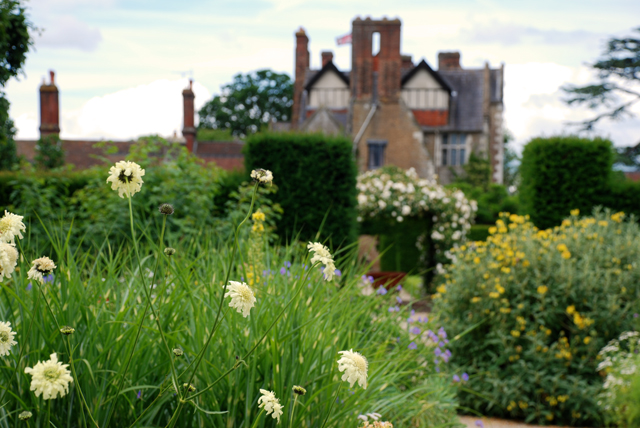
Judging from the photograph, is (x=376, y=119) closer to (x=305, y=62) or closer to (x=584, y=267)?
(x=305, y=62)

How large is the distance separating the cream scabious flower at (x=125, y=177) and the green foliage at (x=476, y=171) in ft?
89.5

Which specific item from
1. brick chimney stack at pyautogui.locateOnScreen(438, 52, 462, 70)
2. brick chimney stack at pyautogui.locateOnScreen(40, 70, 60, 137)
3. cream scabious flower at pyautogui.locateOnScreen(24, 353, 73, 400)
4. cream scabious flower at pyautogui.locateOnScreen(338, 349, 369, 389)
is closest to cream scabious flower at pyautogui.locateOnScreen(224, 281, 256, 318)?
cream scabious flower at pyautogui.locateOnScreen(338, 349, 369, 389)

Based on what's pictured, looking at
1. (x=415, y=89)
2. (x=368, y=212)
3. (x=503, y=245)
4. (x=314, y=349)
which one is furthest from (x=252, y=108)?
(x=314, y=349)

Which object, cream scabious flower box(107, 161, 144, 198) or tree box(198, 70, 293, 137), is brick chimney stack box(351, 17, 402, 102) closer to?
tree box(198, 70, 293, 137)

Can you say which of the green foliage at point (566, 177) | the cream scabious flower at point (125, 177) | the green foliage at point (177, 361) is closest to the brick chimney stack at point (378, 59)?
the green foliage at point (566, 177)

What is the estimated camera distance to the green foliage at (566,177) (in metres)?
10.3

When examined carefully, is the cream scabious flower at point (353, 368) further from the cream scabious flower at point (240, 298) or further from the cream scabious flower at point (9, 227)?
the cream scabious flower at point (9, 227)

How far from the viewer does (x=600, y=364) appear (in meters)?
4.27

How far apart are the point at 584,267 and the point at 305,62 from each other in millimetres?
26932

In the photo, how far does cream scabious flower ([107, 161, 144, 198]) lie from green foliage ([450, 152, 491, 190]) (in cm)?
2729

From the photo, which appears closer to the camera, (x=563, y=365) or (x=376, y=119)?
(x=563, y=365)

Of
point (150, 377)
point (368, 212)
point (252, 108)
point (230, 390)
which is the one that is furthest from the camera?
point (252, 108)

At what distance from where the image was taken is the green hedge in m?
7.96

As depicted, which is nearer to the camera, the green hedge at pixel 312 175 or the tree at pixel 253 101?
the green hedge at pixel 312 175
